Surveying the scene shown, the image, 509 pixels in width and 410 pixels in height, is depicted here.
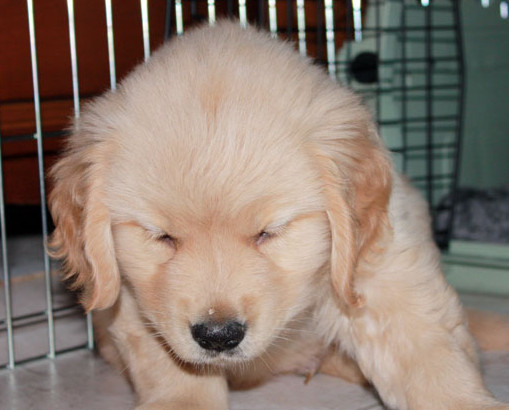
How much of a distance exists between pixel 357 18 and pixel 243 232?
8.32 feet

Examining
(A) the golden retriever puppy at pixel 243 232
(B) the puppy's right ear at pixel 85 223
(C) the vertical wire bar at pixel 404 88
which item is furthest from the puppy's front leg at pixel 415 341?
(C) the vertical wire bar at pixel 404 88

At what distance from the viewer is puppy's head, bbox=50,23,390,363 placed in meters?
2.00

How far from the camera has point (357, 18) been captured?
4.30m

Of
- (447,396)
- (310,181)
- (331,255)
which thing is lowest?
(447,396)

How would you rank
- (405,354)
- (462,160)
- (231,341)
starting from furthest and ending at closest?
1. (462,160)
2. (405,354)
3. (231,341)

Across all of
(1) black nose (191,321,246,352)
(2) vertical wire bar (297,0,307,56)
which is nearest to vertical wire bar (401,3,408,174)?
(2) vertical wire bar (297,0,307,56)

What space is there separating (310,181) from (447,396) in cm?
67

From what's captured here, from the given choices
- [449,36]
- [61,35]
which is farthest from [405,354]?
[449,36]

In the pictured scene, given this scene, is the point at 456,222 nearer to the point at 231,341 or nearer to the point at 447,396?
the point at 447,396

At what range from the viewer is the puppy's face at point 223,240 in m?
1.99

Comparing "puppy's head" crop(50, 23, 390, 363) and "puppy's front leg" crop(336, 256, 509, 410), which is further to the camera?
"puppy's front leg" crop(336, 256, 509, 410)

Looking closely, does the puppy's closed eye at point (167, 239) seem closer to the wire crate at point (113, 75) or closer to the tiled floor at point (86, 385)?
the tiled floor at point (86, 385)

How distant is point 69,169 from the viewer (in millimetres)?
2369

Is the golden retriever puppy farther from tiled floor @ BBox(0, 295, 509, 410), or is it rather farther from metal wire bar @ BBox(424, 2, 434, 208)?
metal wire bar @ BBox(424, 2, 434, 208)
